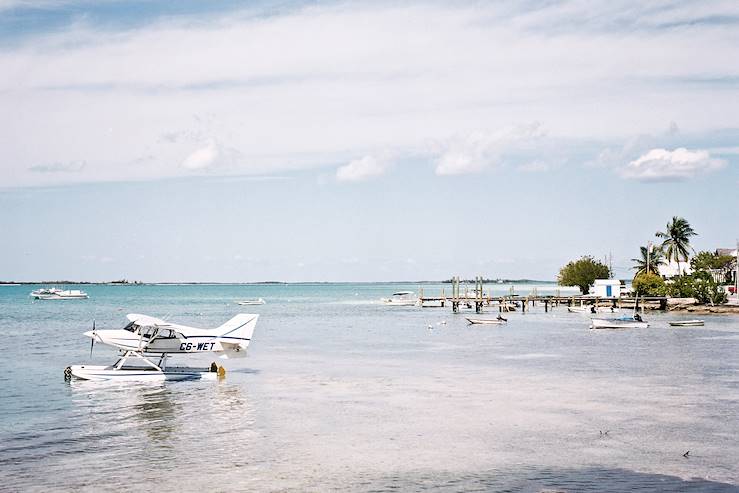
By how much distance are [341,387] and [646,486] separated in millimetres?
16556

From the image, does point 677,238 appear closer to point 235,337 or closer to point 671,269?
point 671,269

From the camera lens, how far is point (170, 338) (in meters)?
33.4

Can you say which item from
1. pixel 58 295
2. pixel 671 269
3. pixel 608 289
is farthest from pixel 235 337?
pixel 58 295

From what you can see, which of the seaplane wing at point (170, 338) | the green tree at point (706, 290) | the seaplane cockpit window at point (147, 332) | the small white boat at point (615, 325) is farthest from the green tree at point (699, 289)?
the seaplane cockpit window at point (147, 332)

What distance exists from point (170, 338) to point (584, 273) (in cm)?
11497

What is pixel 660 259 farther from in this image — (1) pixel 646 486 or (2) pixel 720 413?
(1) pixel 646 486

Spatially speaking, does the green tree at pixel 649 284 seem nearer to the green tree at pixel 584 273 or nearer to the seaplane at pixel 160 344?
the green tree at pixel 584 273

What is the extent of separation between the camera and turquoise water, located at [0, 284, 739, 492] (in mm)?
17094

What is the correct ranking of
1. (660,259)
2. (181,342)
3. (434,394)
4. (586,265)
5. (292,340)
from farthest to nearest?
(586,265) < (660,259) < (292,340) < (181,342) < (434,394)

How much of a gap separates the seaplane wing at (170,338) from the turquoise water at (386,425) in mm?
1750

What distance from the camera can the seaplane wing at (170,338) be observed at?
108 feet

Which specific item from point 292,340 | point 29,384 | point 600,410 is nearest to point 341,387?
point 600,410

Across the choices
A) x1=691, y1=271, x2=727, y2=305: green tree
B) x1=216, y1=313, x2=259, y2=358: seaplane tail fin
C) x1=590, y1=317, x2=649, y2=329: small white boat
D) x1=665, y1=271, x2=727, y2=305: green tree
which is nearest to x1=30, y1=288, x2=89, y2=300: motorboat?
x1=665, y1=271, x2=727, y2=305: green tree

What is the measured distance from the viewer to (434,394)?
29.2 metres
